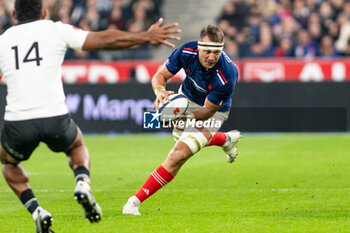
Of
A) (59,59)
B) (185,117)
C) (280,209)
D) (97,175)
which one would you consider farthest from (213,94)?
(97,175)

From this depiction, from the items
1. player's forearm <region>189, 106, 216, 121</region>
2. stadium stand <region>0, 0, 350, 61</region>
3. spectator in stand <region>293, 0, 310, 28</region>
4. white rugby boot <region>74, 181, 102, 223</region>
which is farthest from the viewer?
spectator in stand <region>293, 0, 310, 28</region>

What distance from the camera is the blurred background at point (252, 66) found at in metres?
18.9

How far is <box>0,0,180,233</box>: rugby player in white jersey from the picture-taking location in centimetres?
608

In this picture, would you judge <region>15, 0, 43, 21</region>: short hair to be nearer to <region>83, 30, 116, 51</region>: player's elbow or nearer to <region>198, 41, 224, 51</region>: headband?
<region>83, 30, 116, 51</region>: player's elbow

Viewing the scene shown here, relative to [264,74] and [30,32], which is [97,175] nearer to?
[30,32]

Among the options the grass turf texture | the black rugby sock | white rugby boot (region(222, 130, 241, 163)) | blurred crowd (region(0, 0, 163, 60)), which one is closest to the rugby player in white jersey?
the black rugby sock

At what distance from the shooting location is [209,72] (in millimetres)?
8711

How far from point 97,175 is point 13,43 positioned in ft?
20.0

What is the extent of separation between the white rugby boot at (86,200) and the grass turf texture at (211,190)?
1.02m

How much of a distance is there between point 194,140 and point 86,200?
8.38 ft

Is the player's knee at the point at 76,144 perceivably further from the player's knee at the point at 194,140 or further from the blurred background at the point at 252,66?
the blurred background at the point at 252,66

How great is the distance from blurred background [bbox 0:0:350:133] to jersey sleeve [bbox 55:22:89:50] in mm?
12362

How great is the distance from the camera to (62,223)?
7566 mm

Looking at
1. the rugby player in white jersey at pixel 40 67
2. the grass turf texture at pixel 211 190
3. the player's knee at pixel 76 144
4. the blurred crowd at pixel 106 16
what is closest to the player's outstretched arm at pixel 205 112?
the grass turf texture at pixel 211 190
